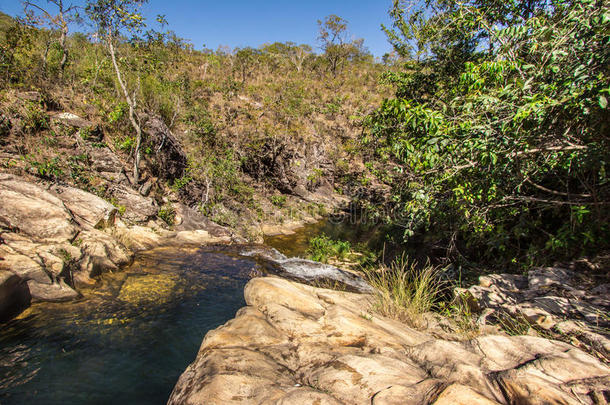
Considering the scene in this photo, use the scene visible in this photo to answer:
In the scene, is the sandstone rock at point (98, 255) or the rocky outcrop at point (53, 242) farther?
the sandstone rock at point (98, 255)

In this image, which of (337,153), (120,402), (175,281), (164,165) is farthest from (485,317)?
(337,153)

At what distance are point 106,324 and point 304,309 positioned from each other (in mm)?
3761

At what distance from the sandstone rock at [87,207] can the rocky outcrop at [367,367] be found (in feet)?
26.0

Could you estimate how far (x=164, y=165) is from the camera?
15.1m

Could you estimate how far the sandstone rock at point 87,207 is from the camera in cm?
853

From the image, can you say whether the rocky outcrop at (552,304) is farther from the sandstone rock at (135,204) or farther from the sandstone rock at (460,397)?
the sandstone rock at (135,204)

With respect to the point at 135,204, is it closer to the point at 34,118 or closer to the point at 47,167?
the point at 47,167

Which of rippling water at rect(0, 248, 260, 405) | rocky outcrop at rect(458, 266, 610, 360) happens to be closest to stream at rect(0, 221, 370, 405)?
rippling water at rect(0, 248, 260, 405)

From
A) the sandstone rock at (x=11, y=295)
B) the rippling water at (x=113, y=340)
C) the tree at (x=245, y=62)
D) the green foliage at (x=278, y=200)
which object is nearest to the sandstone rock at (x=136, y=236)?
the rippling water at (x=113, y=340)

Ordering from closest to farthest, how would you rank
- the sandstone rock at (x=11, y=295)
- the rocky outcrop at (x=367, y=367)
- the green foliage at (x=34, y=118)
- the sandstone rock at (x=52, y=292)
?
the rocky outcrop at (x=367, y=367) → the sandstone rock at (x=11, y=295) → the sandstone rock at (x=52, y=292) → the green foliage at (x=34, y=118)

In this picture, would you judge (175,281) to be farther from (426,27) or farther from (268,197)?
(268,197)

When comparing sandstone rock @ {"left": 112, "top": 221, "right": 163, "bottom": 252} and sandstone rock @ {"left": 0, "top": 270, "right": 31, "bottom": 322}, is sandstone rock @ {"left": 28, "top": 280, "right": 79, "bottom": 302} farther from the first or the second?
sandstone rock @ {"left": 112, "top": 221, "right": 163, "bottom": 252}

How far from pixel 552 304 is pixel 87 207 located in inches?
461

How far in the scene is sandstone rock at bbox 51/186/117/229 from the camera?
336 inches
